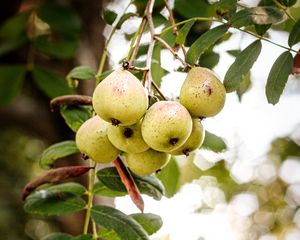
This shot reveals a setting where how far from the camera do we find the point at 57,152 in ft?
4.50

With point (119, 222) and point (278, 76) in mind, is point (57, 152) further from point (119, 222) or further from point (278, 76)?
point (278, 76)

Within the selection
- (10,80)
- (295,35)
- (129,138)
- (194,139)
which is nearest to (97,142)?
(129,138)

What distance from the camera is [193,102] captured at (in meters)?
1.01

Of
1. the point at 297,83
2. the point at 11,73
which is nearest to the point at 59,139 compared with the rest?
the point at 11,73

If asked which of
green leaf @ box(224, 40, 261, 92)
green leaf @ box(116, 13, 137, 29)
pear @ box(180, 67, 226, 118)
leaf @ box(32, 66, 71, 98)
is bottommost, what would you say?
leaf @ box(32, 66, 71, 98)

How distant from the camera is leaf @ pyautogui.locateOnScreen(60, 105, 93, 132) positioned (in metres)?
1.34

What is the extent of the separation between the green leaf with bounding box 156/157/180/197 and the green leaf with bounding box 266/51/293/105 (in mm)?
485

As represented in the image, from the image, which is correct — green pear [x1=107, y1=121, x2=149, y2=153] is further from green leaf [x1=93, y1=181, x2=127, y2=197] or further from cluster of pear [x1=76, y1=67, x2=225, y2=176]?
green leaf [x1=93, y1=181, x2=127, y2=197]

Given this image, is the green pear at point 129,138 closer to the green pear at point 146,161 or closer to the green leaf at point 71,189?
the green pear at point 146,161

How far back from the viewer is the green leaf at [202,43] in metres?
1.11

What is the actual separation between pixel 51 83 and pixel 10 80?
23 cm

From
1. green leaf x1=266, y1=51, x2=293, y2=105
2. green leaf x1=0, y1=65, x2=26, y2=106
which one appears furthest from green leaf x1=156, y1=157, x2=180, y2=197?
green leaf x1=0, y1=65, x2=26, y2=106

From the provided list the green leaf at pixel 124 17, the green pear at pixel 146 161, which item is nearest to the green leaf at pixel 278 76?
the green pear at pixel 146 161

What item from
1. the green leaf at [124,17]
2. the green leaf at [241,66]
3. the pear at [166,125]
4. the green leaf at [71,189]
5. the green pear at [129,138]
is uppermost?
the green leaf at [241,66]
